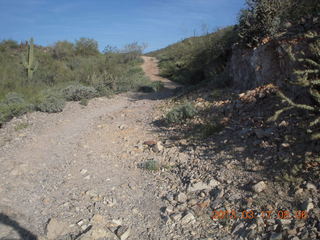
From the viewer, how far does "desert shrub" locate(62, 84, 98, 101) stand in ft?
31.8

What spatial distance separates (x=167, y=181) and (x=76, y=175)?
1552 mm

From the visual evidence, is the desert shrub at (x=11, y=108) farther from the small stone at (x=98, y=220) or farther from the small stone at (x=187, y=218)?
the small stone at (x=187, y=218)

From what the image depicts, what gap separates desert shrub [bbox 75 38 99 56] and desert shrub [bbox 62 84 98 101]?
42.5ft

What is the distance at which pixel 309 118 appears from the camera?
12.0 ft

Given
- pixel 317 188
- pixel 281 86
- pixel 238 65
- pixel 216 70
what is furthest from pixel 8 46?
pixel 317 188

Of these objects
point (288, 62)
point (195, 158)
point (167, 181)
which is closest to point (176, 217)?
point (167, 181)

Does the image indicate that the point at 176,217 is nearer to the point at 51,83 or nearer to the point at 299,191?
the point at 299,191

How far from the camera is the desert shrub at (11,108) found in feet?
25.0

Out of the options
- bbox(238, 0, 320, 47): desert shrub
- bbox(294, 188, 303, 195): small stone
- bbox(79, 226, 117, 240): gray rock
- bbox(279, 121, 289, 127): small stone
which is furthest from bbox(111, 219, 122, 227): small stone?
bbox(238, 0, 320, 47): desert shrub

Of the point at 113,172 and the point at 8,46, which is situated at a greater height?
the point at 8,46

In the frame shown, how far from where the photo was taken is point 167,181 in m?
3.86

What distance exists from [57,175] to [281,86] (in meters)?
4.43

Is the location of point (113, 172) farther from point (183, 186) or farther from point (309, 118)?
point (309, 118)

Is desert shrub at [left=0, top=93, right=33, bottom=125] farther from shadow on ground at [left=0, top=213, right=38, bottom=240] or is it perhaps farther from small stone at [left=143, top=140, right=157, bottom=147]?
shadow on ground at [left=0, top=213, right=38, bottom=240]
